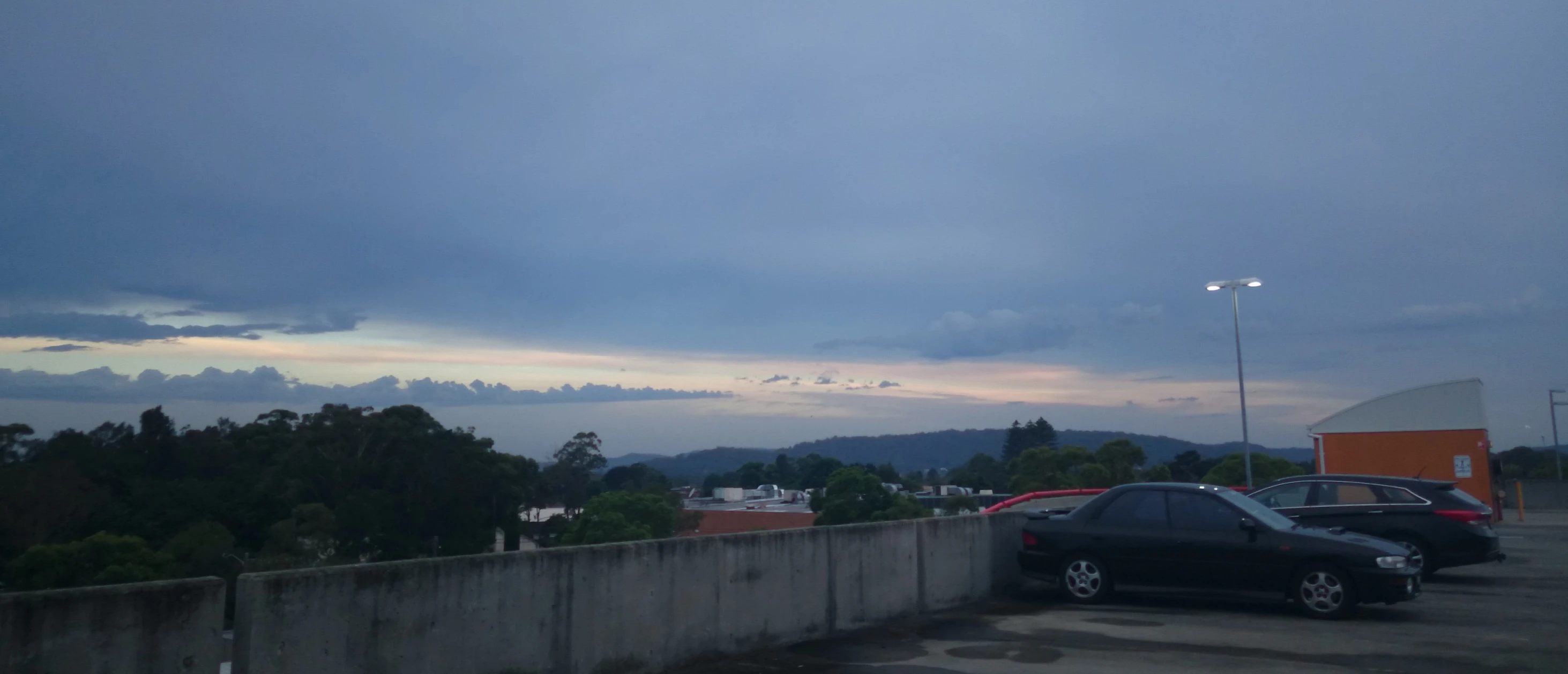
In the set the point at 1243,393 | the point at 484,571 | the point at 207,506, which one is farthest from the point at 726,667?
the point at 207,506

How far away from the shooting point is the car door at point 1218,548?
11.2 meters

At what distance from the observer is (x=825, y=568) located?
33.5ft

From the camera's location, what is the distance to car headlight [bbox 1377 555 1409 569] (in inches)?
425

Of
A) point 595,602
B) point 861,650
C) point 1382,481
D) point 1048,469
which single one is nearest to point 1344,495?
point 1382,481

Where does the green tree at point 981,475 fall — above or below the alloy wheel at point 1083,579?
below

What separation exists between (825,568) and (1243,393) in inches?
879

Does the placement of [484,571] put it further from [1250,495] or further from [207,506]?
[207,506]

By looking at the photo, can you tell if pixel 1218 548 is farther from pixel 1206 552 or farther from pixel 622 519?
pixel 622 519

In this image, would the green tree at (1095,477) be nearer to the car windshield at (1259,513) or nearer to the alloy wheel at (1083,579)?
the car windshield at (1259,513)

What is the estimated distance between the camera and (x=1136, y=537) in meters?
11.8

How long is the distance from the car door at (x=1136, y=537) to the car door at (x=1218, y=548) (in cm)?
15

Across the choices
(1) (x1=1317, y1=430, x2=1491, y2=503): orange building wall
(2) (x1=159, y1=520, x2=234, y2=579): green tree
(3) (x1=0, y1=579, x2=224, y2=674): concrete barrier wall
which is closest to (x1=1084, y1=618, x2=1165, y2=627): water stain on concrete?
(3) (x1=0, y1=579, x2=224, y2=674): concrete barrier wall

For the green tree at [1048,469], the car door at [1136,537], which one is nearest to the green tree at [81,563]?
the car door at [1136,537]

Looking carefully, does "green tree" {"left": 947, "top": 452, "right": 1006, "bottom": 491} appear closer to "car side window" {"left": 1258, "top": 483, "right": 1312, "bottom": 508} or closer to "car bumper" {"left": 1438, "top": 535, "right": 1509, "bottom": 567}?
"car side window" {"left": 1258, "top": 483, "right": 1312, "bottom": 508}
